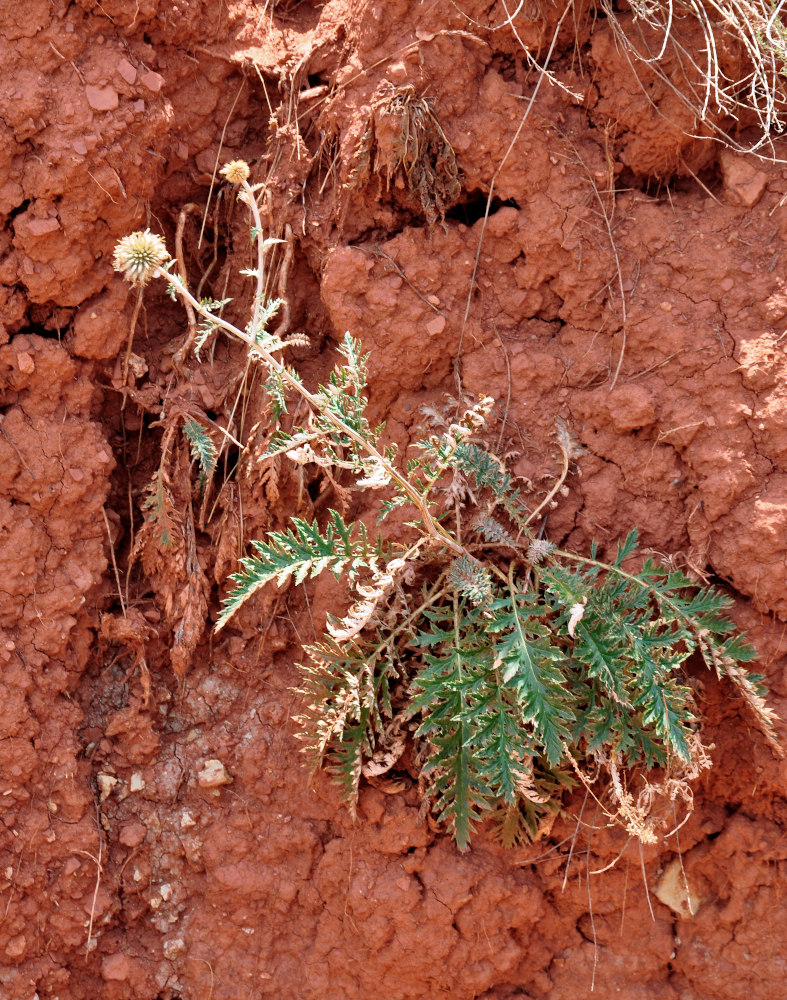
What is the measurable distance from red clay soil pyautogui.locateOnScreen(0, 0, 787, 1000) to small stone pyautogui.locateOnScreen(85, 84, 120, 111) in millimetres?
17

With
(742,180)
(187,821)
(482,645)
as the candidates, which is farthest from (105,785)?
(742,180)

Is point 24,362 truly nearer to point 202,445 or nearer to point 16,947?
point 202,445

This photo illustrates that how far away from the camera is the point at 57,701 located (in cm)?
322

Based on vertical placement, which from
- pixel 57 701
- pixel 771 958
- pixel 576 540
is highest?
pixel 576 540

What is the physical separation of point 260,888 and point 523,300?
2.26 metres

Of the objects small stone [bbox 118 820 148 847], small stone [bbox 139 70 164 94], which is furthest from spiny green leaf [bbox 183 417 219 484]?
small stone [bbox 118 820 148 847]

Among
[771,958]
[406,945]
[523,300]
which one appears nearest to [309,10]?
[523,300]

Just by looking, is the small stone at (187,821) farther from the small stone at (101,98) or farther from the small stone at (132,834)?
the small stone at (101,98)

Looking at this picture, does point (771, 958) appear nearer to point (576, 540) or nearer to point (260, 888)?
point (576, 540)

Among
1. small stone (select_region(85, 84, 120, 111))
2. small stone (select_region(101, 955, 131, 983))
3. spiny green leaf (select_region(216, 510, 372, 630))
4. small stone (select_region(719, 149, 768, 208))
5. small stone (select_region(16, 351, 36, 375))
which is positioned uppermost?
small stone (select_region(719, 149, 768, 208))

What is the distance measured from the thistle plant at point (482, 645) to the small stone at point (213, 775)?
1.08 feet

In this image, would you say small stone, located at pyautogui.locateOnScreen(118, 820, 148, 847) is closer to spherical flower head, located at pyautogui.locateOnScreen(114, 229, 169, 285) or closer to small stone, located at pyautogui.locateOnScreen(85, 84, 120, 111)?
spherical flower head, located at pyautogui.locateOnScreen(114, 229, 169, 285)

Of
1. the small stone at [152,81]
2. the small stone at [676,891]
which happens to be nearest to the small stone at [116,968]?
the small stone at [676,891]

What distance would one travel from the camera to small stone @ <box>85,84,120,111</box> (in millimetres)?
3035
